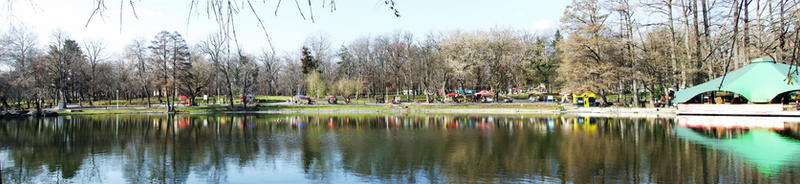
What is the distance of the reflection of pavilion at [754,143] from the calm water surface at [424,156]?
0.03 metres

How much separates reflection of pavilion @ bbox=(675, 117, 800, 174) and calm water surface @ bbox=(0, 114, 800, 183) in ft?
0.11

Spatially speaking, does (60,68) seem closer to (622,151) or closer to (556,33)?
(622,151)

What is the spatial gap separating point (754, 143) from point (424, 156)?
1147cm

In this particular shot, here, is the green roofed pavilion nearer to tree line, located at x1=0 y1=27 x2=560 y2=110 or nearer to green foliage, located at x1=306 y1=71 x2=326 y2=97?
→ tree line, located at x1=0 y1=27 x2=560 y2=110

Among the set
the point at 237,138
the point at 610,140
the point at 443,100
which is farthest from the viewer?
the point at 443,100

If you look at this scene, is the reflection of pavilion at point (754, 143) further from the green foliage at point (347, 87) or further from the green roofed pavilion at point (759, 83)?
the green foliage at point (347, 87)

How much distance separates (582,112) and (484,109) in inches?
312

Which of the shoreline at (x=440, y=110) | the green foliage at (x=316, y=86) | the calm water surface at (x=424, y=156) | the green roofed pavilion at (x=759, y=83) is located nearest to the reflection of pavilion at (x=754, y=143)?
the calm water surface at (x=424, y=156)

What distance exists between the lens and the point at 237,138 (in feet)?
73.7

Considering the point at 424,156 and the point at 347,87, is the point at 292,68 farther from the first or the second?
the point at 424,156

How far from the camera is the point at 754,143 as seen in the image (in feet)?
56.6

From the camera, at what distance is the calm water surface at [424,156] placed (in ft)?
40.3

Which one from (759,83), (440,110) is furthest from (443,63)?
(759,83)

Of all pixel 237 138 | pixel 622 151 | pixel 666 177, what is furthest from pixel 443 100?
pixel 666 177
